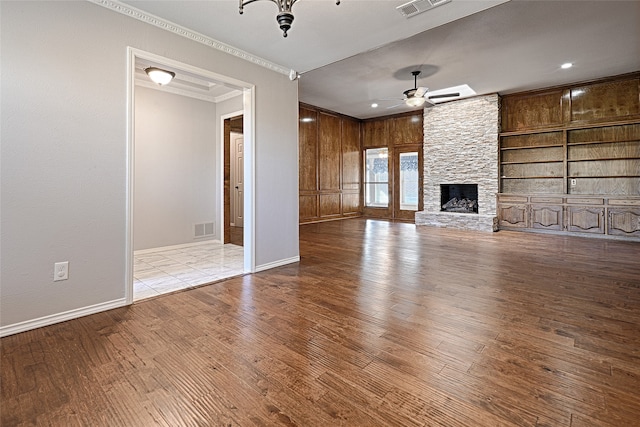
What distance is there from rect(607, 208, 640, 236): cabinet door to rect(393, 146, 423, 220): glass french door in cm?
409

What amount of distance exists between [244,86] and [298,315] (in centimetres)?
263

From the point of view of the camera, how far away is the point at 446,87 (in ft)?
21.9

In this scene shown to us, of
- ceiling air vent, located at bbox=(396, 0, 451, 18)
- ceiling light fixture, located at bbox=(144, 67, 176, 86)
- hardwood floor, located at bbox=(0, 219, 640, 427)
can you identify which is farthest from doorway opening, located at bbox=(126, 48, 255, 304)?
ceiling air vent, located at bbox=(396, 0, 451, 18)

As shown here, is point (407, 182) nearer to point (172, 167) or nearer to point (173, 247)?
point (172, 167)

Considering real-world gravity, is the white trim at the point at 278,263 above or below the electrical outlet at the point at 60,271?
below

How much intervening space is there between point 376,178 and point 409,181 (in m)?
1.13

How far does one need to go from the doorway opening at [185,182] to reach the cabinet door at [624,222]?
664 centimetres

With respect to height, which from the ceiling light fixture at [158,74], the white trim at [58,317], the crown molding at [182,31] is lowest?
the white trim at [58,317]

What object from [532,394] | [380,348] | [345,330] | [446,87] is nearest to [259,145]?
[345,330]

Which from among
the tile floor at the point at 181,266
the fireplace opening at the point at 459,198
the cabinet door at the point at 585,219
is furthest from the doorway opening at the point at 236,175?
the cabinet door at the point at 585,219

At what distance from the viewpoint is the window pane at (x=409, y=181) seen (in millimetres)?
9172

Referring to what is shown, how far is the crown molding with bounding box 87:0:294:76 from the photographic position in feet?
8.72

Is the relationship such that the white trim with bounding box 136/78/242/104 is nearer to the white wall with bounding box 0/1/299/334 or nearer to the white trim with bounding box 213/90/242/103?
the white trim with bounding box 213/90/242/103

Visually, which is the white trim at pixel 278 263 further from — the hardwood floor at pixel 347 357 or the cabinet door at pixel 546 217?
the cabinet door at pixel 546 217
